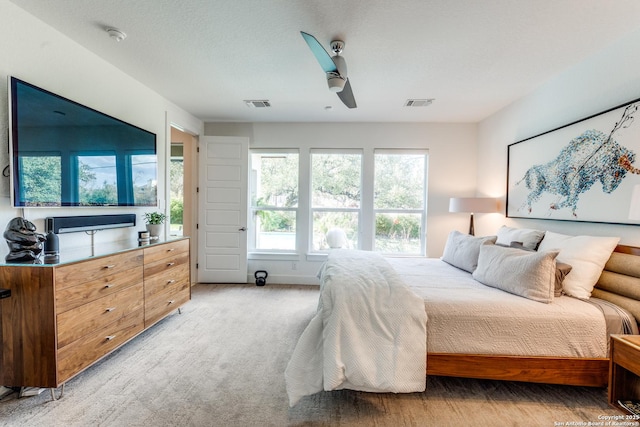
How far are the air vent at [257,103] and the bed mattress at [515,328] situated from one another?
3008 mm

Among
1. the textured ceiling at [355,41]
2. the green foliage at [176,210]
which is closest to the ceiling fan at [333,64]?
the textured ceiling at [355,41]

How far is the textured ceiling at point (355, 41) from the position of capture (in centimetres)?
180

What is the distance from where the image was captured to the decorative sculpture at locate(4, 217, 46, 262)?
5.57ft

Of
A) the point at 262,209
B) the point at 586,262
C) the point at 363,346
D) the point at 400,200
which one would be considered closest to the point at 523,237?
the point at 586,262

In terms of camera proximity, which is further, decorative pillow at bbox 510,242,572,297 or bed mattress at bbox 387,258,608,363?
decorative pillow at bbox 510,242,572,297

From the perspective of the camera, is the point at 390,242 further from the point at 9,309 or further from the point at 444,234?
the point at 9,309

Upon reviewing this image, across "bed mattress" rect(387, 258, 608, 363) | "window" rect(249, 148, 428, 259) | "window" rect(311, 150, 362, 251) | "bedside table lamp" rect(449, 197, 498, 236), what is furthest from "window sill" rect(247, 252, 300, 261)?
"bed mattress" rect(387, 258, 608, 363)

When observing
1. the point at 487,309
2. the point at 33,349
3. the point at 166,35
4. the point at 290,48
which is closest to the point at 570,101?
the point at 487,309

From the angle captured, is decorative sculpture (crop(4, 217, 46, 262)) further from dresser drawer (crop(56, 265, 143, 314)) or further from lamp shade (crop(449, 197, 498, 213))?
lamp shade (crop(449, 197, 498, 213))

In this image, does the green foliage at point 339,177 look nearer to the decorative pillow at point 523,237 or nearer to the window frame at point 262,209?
the window frame at point 262,209

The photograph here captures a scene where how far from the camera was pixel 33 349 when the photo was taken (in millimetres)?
1649

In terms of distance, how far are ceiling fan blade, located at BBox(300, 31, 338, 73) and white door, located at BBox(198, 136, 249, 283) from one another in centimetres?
263

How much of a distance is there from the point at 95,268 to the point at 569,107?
13.9 feet

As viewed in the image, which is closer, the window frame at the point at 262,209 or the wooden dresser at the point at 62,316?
the wooden dresser at the point at 62,316
